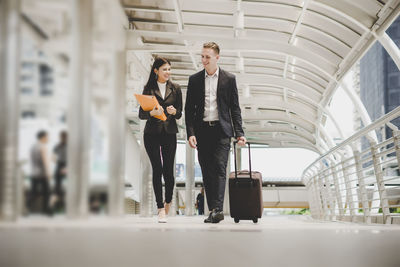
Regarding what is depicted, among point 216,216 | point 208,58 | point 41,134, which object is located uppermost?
point 208,58

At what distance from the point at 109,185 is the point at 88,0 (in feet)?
0.55

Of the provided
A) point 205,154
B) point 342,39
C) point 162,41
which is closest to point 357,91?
point 342,39

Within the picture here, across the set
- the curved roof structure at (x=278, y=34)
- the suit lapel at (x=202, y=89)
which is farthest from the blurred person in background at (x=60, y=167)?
the curved roof structure at (x=278, y=34)

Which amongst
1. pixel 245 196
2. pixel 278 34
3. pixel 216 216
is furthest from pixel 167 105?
pixel 278 34

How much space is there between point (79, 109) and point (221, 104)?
10.5 feet

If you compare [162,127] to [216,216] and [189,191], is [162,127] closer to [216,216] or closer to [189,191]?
[216,216]

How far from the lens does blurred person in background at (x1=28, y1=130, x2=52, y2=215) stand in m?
0.38

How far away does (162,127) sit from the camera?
12.0ft

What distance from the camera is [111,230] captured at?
0.49 meters

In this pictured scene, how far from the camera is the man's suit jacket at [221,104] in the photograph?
3586 millimetres

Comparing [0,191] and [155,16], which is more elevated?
[155,16]

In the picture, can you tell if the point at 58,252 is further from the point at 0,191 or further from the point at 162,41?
the point at 162,41

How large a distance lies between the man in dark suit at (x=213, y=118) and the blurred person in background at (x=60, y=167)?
125 inches

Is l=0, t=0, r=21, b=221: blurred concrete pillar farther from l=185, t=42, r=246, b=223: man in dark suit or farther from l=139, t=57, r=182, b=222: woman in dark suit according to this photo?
l=185, t=42, r=246, b=223: man in dark suit
